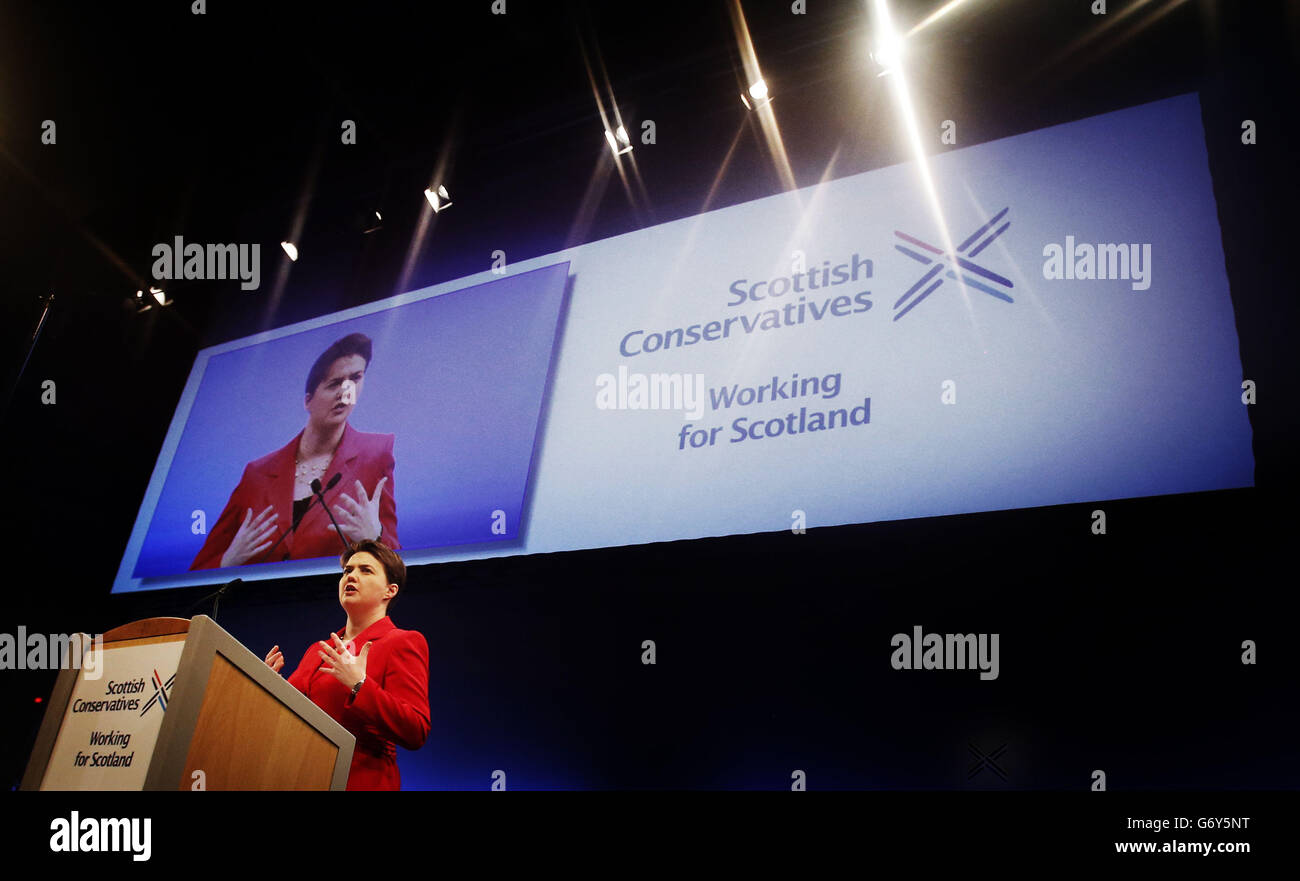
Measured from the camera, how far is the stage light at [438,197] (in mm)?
4098

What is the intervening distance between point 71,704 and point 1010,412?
7.81 feet

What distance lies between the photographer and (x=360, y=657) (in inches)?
89.8

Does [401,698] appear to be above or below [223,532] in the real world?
below

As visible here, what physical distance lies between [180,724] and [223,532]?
2.35 m

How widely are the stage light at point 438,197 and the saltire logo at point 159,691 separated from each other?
10.0 ft

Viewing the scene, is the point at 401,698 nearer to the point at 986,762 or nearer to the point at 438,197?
the point at 986,762

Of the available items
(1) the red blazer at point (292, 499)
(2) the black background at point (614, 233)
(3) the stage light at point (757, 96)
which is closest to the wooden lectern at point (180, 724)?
(2) the black background at point (614, 233)

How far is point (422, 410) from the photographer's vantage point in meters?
3.29

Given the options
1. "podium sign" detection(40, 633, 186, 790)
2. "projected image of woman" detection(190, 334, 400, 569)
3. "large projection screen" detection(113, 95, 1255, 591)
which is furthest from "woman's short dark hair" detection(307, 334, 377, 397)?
"podium sign" detection(40, 633, 186, 790)

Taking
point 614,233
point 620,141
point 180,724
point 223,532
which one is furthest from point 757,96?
point 180,724

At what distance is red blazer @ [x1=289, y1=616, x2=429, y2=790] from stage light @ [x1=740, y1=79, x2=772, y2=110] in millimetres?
2558

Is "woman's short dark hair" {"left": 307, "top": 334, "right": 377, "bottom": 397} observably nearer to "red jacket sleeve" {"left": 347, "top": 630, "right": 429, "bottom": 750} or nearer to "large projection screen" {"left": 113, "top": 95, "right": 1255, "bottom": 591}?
"large projection screen" {"left": 113, "top": 95, "right": 1255, "bottom": 591}
